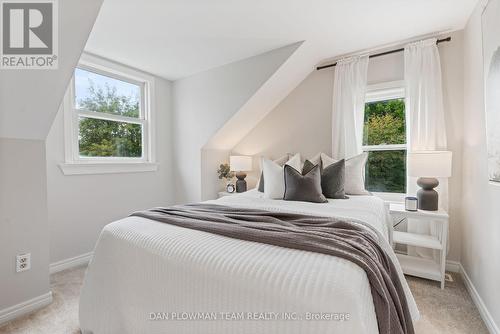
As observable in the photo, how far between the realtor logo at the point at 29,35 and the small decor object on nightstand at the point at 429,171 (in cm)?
289

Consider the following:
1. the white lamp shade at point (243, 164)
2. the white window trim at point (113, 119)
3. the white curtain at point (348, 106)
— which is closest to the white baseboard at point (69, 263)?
the white window trim at point (113, 119)

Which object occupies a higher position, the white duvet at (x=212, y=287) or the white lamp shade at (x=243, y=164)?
the white lamp shade at (x=243, y=164)

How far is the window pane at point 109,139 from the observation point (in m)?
2.66

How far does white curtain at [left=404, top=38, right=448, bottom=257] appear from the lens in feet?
7.47

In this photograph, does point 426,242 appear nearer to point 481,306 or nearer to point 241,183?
point 481,306

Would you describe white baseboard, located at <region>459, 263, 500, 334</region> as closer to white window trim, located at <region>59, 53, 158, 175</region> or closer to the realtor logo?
the realtor logo

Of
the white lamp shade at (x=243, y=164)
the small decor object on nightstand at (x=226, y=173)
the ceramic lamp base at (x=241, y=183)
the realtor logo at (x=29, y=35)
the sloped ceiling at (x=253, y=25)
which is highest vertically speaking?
the sloped ceiling at (x=253, y=25)

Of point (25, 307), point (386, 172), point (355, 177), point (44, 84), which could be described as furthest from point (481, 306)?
point (44, 84)

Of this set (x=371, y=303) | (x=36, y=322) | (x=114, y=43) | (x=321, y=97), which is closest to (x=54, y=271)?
(x=36, y=322)

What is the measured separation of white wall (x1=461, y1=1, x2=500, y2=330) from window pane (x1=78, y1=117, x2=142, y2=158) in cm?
355

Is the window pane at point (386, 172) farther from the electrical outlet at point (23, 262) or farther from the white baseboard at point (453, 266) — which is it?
the electrical outlet at point (23, 262)

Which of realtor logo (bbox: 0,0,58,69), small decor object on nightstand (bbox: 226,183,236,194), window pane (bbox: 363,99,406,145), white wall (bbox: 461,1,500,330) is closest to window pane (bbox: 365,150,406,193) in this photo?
window pane (bbox: 363,99,406,145)

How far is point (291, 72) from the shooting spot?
2.83 metres

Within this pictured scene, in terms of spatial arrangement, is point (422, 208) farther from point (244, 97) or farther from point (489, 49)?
point (244, 97)
